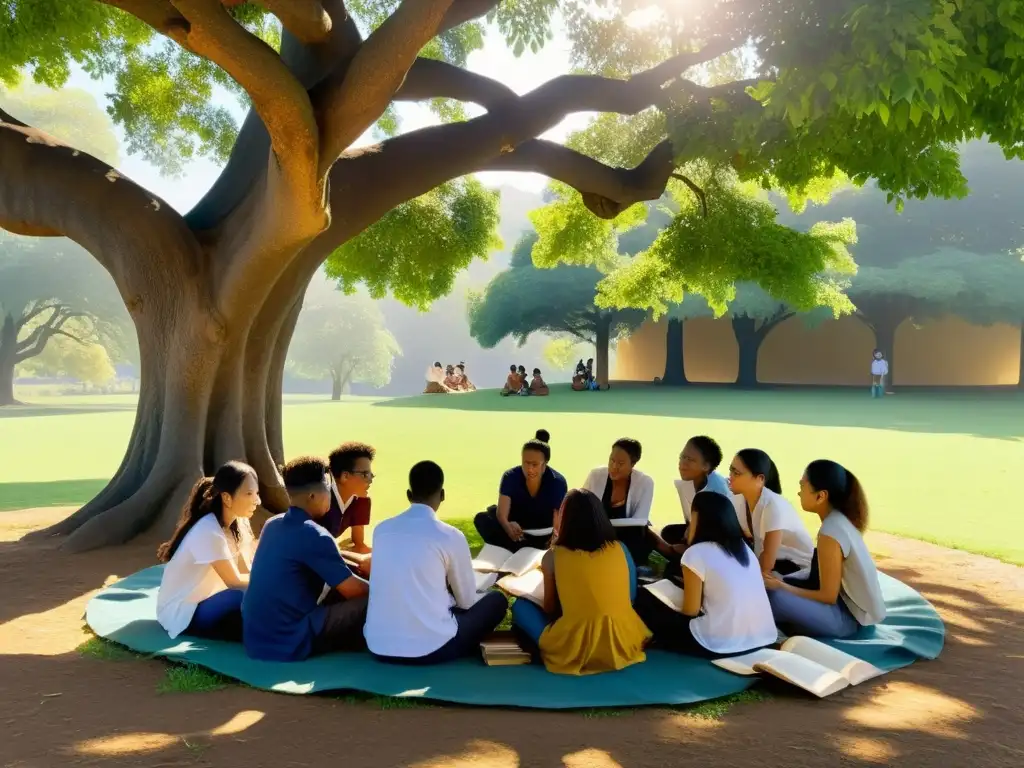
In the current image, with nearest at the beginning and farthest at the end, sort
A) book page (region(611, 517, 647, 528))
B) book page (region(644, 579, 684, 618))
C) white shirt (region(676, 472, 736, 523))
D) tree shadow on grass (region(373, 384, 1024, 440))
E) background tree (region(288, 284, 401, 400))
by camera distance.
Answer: book page (region(644, 579, 684, 618))
white shirt (region(676, 472, 736, 523))
book page (region(611, 517, 647, 528))
tree shadow on grass (region(373, 384, 1024, 440))
background tree (region(288, 284, 401, 400))

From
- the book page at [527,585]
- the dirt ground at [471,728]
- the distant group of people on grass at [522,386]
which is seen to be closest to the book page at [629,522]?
the book page at [527,585]

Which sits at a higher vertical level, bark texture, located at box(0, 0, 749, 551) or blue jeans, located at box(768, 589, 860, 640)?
bark texture, located at box(0, 0, 749, 551)

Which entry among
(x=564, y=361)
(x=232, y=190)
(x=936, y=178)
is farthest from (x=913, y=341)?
(x=232, y=190)

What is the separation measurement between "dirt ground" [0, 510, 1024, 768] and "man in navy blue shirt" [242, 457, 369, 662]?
423mm

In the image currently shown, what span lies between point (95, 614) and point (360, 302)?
54976 mm

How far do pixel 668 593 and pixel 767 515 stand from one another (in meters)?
1.08

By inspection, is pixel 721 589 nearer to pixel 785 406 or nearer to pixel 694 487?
pixel 694 487

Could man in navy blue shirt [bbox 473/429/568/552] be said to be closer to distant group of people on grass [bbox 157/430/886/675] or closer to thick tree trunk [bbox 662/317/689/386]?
distant group of people on grass [bbox 157/430/886/675]

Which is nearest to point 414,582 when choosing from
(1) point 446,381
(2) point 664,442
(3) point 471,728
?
(3) point 471,728

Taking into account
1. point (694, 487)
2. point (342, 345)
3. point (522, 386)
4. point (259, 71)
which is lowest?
point (694, 487)

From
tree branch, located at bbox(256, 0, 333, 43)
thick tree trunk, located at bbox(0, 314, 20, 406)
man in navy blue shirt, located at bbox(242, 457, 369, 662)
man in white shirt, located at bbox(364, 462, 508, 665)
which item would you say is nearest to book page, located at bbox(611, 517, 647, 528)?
man in white shirt, located at bbox(364, 462, 508, 665)

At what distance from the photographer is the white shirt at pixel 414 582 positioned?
14.0 feet

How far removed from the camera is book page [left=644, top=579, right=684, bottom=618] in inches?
183

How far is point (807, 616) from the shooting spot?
4.82 m
